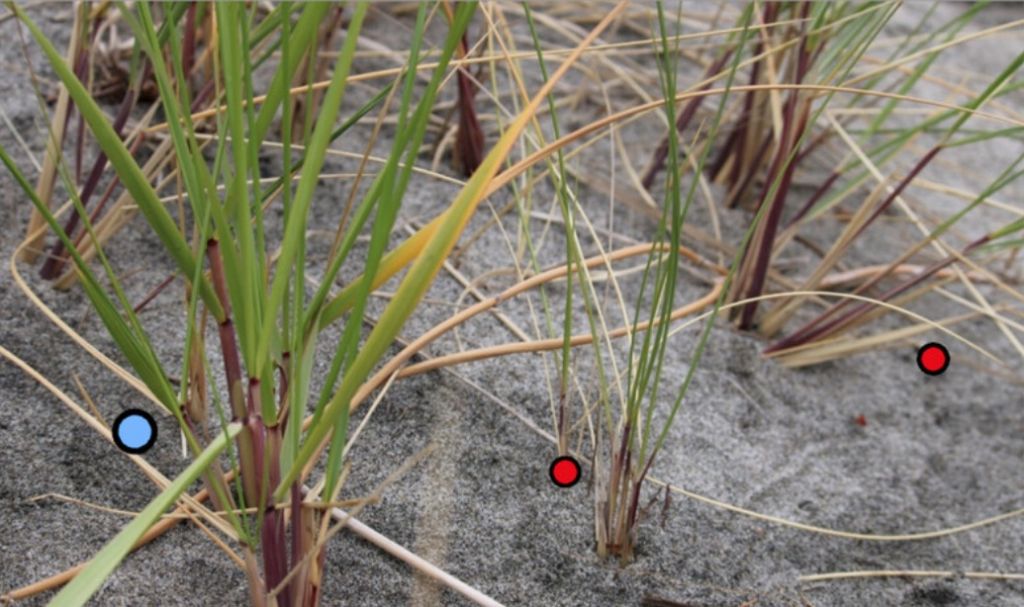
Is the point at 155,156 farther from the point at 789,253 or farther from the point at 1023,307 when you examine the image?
the point at 1023,307

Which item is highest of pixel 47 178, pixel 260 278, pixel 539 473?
pixel 260 278

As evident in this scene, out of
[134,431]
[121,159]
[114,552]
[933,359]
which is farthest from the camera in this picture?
[933,359]

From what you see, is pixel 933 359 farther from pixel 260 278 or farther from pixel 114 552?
pixel 114 552

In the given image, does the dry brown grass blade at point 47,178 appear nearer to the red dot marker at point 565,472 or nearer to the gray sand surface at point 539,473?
the gray sand surface at point 539,473

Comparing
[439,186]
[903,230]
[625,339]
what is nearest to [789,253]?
[903,230]

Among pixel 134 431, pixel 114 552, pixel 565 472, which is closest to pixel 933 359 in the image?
pixel 565 472

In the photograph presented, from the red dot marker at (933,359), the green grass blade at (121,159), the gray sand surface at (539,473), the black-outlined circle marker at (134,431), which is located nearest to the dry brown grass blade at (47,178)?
the gray sand surface at (539,473)

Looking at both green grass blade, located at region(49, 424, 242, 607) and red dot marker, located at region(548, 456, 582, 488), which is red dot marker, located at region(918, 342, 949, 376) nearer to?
red dot marker, located at region(548, 456, 582, 488)
